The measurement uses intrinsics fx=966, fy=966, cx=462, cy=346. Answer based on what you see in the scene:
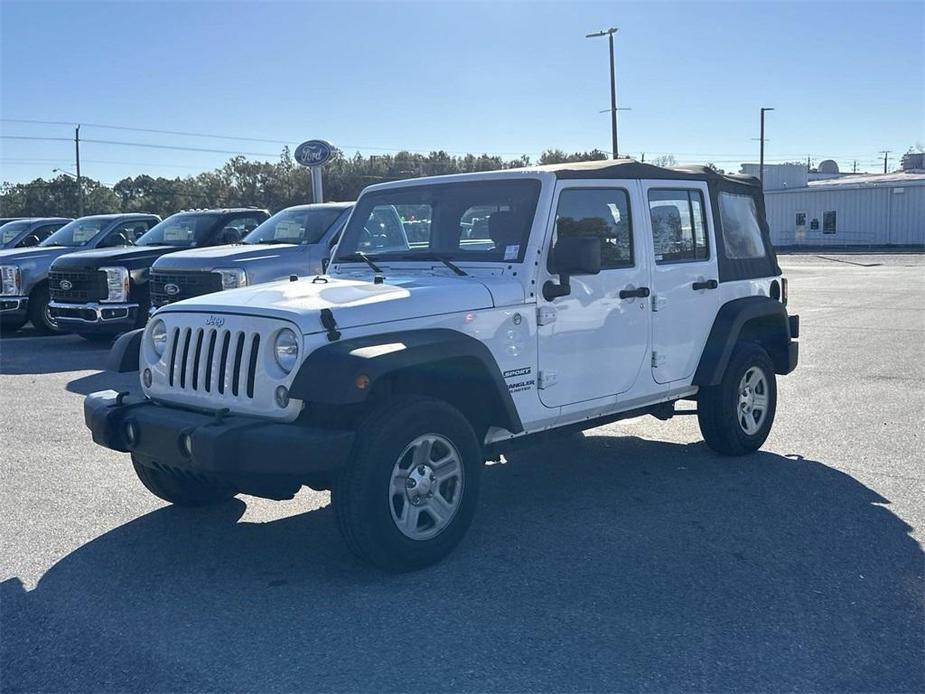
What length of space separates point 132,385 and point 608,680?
7.56 meters

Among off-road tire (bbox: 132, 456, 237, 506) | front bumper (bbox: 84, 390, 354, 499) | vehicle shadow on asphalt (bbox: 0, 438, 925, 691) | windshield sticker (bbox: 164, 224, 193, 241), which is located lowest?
vehicle shadow on asphalt (bbox: 0, 438, 925, 691)

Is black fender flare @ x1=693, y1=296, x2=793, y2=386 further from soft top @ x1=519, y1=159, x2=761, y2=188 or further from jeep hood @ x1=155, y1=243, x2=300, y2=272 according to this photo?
jeep hood @ x1=155, y1=243, x2=300, y2=272

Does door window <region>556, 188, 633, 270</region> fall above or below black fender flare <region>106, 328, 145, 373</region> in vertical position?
above

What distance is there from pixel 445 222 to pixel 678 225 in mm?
1695

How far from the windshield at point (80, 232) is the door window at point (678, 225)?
459 inches

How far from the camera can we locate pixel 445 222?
5.89 m

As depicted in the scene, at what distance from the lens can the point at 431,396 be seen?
16.4 feet

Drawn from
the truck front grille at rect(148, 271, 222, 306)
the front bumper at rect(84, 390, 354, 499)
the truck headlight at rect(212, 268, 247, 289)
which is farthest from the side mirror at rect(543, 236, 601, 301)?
the truck front grille at rect(148, 271, 222, 306)

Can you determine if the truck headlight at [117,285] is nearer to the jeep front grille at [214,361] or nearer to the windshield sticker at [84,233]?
the windshield sticker at [84,233]

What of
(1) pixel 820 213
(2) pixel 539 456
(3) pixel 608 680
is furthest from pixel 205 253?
(1) pixel 820 213

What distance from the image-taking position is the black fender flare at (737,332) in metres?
6.66

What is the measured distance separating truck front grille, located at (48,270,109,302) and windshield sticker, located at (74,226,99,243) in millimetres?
2855

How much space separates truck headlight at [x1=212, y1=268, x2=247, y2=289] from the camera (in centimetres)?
1098

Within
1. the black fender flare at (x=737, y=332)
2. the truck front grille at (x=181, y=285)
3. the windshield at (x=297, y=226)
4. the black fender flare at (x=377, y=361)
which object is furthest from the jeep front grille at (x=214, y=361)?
the windshield at (x=297, y=226)
